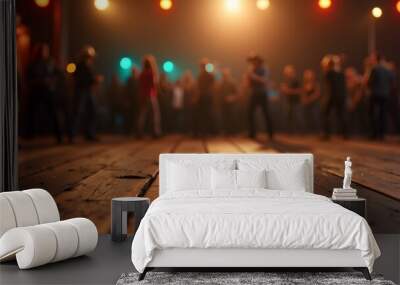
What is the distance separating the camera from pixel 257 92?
6.72m

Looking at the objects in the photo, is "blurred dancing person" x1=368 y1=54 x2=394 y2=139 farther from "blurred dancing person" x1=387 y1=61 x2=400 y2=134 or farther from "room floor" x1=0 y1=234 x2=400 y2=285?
"room floor" x1=0 y1=234 x2=400 y2=285

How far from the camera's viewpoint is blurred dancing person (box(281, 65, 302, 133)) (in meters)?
6.68

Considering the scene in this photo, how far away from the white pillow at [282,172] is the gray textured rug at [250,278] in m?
1.24

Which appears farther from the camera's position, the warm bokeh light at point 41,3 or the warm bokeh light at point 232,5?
the warm bokeh light at point 232,5

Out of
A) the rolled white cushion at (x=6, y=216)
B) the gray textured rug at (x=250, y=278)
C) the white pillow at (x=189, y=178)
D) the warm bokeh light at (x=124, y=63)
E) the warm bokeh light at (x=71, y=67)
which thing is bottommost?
the gray textured rug at (x=250, y=278)

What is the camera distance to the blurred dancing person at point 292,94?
6.68 metres

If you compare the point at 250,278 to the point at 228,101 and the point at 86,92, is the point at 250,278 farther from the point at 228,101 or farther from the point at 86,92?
the point at 86,92

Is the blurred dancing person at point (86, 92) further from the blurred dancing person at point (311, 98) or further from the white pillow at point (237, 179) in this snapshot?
the blurred dancing person at point (311, 98)

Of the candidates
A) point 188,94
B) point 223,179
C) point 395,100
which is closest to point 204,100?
point 188,94

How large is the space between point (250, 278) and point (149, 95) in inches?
107

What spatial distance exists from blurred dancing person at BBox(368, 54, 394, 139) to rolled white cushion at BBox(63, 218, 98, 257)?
114 inches

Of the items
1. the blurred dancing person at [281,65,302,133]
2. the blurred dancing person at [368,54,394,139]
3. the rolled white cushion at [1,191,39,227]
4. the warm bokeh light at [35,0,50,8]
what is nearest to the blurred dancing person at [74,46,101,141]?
the warm bokeh light at [35,0,50,8]

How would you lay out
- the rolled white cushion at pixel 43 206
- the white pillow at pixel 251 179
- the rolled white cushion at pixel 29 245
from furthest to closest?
the white pillow at pixel 251 179, the rolled white cushion at pixel 43 206, the rolled white cushion at pixel 29 245

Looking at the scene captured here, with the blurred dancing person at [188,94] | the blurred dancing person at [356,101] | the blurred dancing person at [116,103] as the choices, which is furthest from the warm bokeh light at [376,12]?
the blurred dancing person at [116,103]
